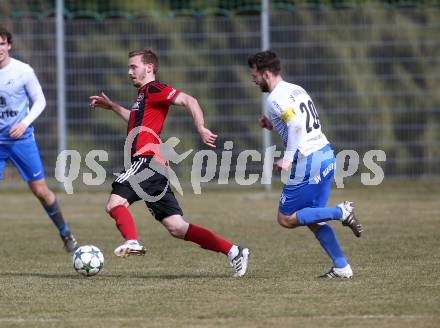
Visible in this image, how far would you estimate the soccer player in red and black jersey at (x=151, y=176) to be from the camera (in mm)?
8703

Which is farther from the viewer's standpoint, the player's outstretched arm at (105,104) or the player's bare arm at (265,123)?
the player's outstretched arm at (105,104)

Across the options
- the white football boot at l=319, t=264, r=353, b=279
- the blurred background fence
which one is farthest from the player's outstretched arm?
the blurred background fence

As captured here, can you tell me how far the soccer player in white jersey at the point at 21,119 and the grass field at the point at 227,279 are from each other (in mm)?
614

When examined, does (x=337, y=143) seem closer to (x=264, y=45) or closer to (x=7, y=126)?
(x=264, y=45)

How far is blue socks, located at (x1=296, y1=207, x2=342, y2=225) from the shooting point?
833 cm

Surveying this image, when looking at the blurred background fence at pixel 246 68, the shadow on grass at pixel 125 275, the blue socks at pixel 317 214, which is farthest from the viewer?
the blurred background fence at pixel 246 68

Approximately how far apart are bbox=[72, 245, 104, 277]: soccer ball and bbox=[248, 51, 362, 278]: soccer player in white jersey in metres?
1.57

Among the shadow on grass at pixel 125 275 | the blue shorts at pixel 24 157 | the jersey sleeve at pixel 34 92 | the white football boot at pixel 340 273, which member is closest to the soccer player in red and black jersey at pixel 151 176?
the shadow on grass at pixel 125 275

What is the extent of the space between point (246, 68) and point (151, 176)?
33.2ft

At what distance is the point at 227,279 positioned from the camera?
862 centimetres

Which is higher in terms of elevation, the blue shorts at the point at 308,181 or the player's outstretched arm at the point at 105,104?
the player's outstretched arm at the point at 105,104

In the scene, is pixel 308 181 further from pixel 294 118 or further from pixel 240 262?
pixel 240 262

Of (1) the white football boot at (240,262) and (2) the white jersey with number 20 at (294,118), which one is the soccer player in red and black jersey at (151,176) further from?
(2) the white jersey with number 20 at (294,118)

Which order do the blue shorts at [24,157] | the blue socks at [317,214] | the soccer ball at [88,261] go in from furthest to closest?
1. the blue shorts at [24,157]
2. the soccer ball at [88,261]
3. the blue socks at [317,214]
